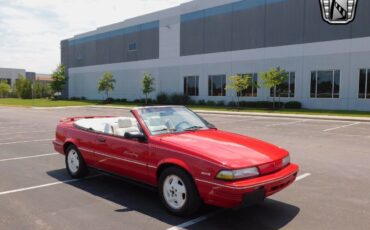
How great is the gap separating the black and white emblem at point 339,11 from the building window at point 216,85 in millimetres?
12818

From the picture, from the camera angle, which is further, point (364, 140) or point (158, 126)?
point (364, 140)

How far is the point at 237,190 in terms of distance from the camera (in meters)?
4.30

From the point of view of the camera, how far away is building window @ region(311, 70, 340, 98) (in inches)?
1196

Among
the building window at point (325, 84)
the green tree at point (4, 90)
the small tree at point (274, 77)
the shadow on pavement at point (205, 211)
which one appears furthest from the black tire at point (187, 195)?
the green tree at point (4, 90)

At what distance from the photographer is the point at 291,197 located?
586cm

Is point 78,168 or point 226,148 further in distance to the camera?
point 78,168

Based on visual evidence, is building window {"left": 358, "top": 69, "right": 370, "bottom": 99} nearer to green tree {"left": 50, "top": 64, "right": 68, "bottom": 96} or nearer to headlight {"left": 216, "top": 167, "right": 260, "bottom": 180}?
headlight {"left": 216, "top": 167, "right": 260, "bottom": 180}

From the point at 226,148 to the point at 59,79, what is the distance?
62675 millimetres

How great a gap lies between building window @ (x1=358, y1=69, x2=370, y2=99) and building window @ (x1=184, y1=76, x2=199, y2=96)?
18.4 metres

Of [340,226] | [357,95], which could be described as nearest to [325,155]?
[340,226]

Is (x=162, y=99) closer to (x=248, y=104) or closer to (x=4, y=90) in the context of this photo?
(x=248, y=104)

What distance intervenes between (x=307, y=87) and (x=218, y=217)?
29.4 meters

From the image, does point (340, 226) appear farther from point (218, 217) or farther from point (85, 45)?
point (85, 45)

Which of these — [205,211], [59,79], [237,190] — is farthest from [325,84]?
[59,79]
